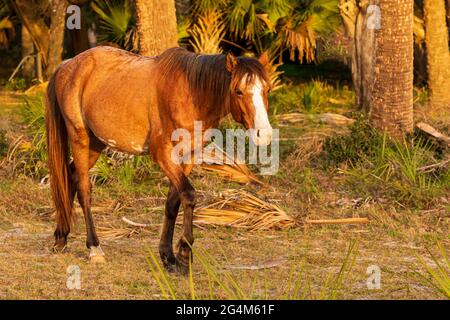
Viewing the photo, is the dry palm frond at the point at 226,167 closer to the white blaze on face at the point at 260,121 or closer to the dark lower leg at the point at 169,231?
the dark lower leg at the point at 169,231

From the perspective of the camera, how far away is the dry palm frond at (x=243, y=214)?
33.6 feet

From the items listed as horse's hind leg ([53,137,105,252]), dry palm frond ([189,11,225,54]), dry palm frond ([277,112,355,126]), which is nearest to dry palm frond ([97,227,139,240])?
horse's hind leg ([53,137,105,252])

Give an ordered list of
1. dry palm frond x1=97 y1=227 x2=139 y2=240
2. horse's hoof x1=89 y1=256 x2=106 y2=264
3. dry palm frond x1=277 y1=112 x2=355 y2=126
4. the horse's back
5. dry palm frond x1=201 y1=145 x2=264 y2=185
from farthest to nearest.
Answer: dry palm frond x1=277 y1=112 x2=355 y2=126, dry palm frond x1=201 y1=145 x2=264 y2=185, dry palm frond x1=97 y1=227 x2=139 y2=240, horse's hoof x1=89 y1=256 x2=106 y2=264, the horse's back

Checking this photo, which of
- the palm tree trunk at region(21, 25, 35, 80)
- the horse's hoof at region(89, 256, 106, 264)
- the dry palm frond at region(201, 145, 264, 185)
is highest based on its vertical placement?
the horse's hoof at region(89, 256, 106, 264)

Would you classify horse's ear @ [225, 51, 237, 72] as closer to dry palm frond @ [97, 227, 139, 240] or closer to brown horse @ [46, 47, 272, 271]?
brown horse @ [46, 47, 272, 271]

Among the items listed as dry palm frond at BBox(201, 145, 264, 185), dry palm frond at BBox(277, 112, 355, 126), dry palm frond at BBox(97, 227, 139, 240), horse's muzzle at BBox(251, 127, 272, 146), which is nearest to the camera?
horse's muzzle at BBox(251, 127, 272, 146)

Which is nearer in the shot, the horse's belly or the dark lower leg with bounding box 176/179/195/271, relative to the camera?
the dark lower leg with bounding box 176/179/195/271

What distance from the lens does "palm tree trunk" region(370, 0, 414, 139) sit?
1270cm

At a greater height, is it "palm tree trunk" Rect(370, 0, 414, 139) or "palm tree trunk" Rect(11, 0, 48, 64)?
"palm tree trunk" Rect(370, 0, 414, 139)

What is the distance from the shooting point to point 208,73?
8195mm

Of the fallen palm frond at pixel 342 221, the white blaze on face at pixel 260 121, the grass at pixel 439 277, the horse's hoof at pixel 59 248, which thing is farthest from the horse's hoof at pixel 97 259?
the grass at pixel 439 277

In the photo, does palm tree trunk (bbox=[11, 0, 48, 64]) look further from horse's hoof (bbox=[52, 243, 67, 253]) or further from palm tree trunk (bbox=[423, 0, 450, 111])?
horse's hoof (bbox=[52, 243, 67, 253])

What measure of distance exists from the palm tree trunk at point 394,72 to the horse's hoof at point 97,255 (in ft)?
15.7

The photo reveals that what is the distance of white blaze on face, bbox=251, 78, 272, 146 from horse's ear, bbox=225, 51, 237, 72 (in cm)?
25
